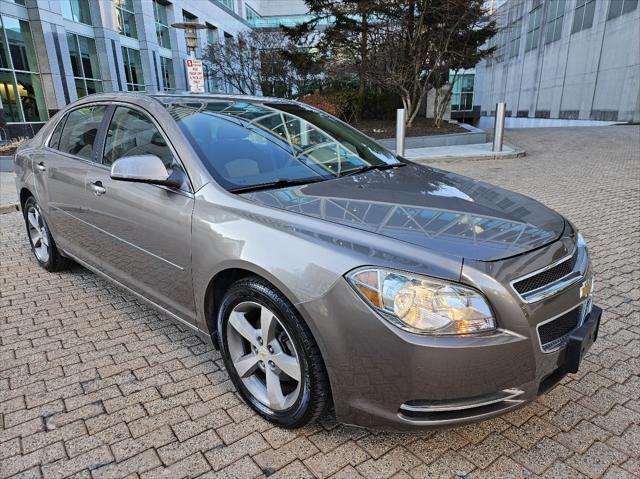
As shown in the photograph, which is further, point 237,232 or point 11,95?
point 11,95

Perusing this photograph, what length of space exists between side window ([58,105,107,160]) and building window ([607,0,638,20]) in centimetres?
3049

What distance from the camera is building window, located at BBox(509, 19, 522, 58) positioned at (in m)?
43.7

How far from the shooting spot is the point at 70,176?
3609 mm

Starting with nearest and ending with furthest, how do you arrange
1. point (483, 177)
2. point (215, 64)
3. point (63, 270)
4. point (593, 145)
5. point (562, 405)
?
1. point (562, 405)
2. point (63, 270)
3. point (483, 177)
4. point (593, 145)
5. point (215, 64)

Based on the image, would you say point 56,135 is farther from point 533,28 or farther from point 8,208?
point 533,28

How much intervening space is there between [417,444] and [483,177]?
29.1ft

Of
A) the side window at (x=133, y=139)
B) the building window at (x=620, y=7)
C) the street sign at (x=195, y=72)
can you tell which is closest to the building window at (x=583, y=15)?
the building window at (x=620, y=7)

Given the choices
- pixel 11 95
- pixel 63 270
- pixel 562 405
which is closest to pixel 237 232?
pixel 562 405

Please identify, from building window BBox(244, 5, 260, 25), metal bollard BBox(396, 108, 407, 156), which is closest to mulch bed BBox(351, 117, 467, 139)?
metal bollard BBox(396, 108, 407, 156)

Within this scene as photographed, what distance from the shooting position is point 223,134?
2848 millimetres

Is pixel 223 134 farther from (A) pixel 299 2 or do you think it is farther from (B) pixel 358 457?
(A) pixel 299 2

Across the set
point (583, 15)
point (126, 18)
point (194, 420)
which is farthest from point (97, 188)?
point (583, 15)

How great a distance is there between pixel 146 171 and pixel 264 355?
120 centimetres

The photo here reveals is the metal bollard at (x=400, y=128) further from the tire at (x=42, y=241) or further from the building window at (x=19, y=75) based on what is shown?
the building window at (x=19, y=75)
